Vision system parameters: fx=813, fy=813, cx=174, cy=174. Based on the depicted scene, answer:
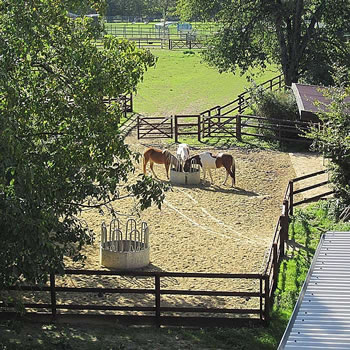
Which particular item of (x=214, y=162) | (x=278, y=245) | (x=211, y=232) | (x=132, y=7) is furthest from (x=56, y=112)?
(x=132, y=7)

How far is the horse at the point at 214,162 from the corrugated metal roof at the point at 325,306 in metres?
11.0

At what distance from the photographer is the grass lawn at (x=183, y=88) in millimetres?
38844

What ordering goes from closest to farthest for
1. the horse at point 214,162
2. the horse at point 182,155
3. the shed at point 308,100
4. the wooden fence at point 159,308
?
1. the wooden fence at point 159,308
2. the horse at point 214,162
3. the horse at point 182,155
4. the shed at point 308,100

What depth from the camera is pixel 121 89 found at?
13391 mm

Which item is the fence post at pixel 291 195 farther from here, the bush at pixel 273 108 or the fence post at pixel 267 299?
A: the bush at pixel 273 108

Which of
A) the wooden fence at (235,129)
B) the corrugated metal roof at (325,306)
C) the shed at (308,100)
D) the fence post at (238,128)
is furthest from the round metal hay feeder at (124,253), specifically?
the fence post at (238,128)

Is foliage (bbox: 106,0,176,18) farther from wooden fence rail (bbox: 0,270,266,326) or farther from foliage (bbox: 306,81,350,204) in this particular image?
wooden fence rail (bbox: 0,270,266,326)

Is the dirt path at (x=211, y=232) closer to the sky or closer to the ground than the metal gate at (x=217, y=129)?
closer to the ground

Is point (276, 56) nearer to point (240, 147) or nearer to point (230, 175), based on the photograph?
point (240, 147)

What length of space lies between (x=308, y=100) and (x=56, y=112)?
16602mm

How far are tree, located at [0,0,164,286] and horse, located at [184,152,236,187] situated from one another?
9.80m

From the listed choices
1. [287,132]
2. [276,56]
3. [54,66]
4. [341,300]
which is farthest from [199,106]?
[341,300]

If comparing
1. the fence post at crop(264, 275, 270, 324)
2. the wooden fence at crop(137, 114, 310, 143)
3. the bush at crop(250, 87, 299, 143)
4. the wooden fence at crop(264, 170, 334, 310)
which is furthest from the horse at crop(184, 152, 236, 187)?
the fence post at crop(264, 275, 270, 324)

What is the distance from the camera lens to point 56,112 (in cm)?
1252
